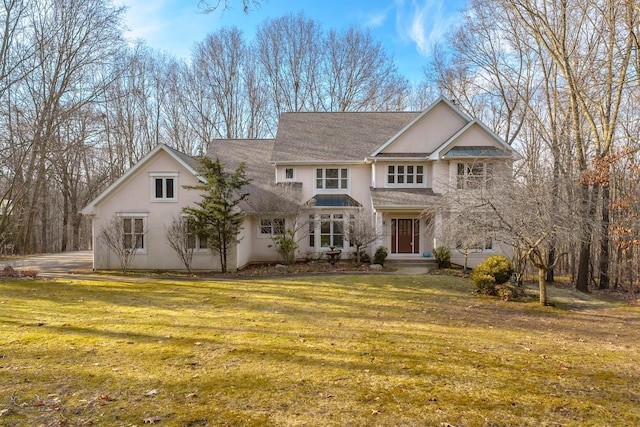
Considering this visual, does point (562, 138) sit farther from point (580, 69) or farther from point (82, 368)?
point (82, 368)

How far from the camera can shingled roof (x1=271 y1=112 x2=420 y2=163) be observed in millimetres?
21219

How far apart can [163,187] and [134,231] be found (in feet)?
7.96

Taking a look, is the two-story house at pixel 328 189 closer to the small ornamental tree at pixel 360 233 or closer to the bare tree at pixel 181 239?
the small ornamental tree at pixel 360 233

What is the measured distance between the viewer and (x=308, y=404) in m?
4.32

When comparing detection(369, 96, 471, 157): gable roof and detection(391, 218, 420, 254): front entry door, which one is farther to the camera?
detection(391, 218, 420, 254): front entry door

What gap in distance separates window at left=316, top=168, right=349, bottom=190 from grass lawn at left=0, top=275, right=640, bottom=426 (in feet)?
36.4

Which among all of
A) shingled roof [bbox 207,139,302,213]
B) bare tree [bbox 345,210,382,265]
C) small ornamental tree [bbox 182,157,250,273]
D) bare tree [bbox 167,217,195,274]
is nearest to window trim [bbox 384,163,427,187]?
bare tree [bbox 345,210,382,265]

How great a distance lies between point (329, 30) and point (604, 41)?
1000 inches

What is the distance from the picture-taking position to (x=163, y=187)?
17500 millimetres

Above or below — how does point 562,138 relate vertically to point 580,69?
below

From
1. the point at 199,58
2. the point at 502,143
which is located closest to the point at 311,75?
the point at 199,58

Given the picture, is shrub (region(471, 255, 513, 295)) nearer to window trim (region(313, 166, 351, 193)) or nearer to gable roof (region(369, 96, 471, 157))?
gable roof (region(369, 96, 471, 157))

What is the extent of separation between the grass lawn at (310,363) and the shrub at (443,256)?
7021 millimetres

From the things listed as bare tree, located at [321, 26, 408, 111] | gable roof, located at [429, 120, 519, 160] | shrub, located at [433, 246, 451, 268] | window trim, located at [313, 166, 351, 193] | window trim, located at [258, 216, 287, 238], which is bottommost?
shrub, located at [433, 246, 451, 268]
